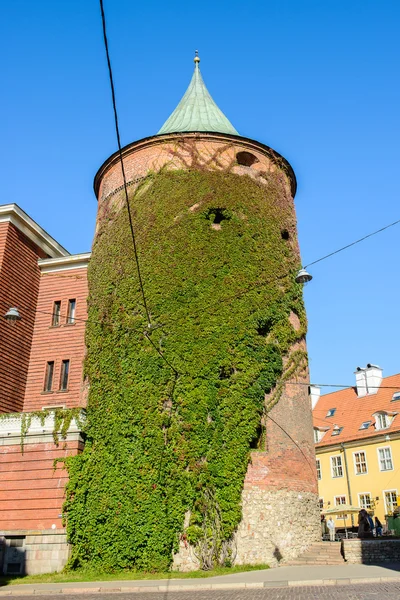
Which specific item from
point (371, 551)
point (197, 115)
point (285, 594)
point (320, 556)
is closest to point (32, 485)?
point (320, 556)

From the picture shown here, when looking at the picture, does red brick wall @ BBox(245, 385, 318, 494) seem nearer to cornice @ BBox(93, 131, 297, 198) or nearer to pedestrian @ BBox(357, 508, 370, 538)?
pedestrian @ BBox(357, 508, 370, 538)

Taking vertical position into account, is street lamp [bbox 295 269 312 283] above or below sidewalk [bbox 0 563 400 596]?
above

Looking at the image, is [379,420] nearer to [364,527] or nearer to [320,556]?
[364,527]

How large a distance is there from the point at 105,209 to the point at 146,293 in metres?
6.38

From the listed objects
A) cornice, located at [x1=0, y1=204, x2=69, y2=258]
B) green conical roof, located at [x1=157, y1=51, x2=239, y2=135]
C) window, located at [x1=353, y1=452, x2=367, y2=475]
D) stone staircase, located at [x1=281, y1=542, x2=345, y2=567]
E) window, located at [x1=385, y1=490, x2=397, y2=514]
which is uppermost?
green conical roof, located at [x1=157, y1=51, x2=239, y2=135]

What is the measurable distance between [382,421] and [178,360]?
25.0 meters

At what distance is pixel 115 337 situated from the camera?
21031 millimetres

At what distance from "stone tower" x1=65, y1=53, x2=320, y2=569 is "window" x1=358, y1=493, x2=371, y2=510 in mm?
20346

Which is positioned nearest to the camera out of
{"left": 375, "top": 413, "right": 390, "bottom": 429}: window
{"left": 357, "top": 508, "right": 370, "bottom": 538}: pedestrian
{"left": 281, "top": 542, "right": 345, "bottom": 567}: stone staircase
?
{"left": 281, "top": 542, "right": 345, "bottom": 567}: stone staircase

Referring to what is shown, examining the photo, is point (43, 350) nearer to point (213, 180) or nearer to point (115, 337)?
point (115, 337)

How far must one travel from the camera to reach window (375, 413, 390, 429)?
38719 millimetres

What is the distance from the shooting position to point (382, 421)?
128 feet

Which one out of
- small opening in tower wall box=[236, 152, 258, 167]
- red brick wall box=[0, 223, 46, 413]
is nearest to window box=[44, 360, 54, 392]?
red brick wall box=[0, 223, 46, 413]

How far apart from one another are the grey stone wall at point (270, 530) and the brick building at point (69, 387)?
0.11 ft
